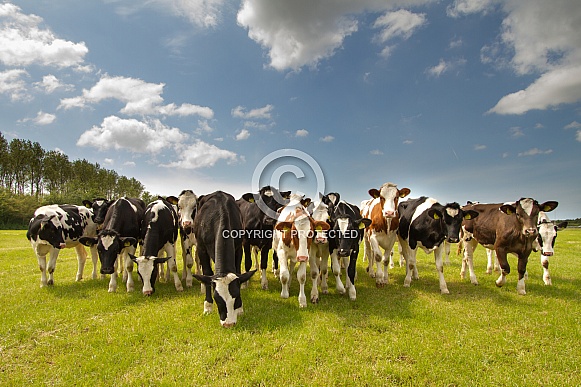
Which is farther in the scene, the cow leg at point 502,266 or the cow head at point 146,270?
the cow leg at point 502,266

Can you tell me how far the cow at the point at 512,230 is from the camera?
8438 mm

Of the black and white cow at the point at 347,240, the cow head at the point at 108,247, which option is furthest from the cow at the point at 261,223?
the cow head at the point at 108,247

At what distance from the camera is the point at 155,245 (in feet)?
28.1

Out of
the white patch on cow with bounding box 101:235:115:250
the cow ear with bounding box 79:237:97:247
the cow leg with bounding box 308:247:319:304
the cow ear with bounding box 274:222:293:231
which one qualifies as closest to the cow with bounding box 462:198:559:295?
the cow leg with bounding box 308:247:319:304

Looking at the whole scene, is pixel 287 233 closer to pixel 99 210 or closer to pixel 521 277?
pixel 521 277

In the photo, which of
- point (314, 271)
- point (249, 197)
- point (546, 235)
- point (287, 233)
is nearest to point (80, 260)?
point (249, 197)

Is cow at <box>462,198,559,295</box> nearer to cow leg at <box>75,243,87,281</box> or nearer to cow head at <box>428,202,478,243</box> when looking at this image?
cow head at <box>428,202,478,243</box>

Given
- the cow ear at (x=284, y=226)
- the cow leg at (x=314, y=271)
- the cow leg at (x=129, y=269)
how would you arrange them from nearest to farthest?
1. the cow ear at (x=284, y=226)
2. the cow leg at (x=314, y=271)
3. the cow leg at (x=129, y=269)

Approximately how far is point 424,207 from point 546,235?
3.99 metres

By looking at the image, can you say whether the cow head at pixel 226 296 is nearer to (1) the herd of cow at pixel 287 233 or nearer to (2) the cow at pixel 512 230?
(1) the herd of cow at pixel 287 233

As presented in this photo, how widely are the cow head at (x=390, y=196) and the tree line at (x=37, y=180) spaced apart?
61.4 meters

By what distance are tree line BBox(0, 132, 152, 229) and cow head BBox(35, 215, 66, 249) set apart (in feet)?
176

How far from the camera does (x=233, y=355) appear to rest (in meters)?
4.91

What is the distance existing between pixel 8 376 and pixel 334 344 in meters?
5.01
